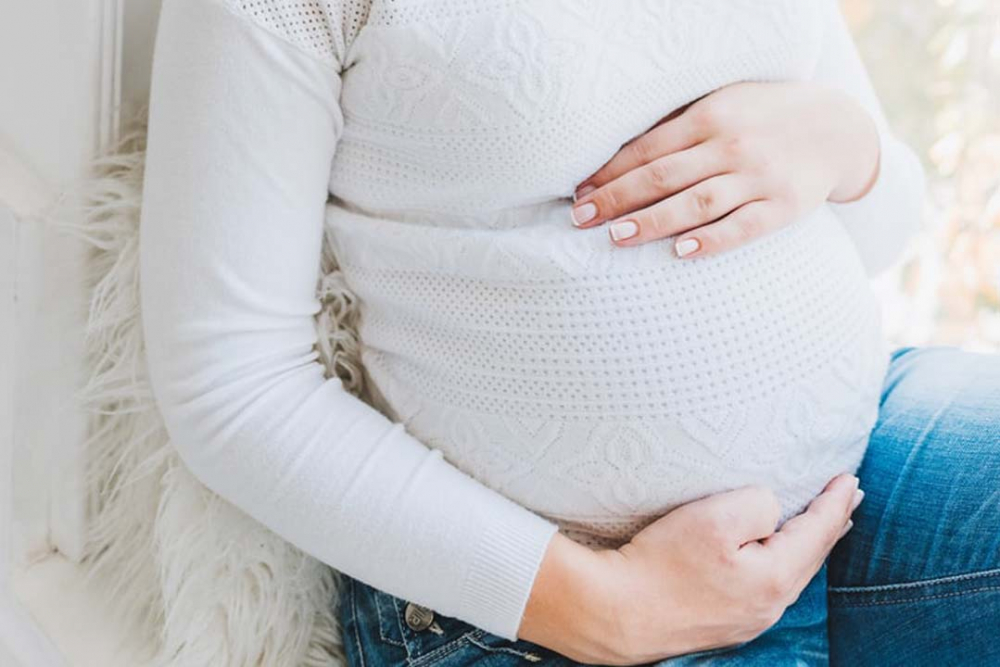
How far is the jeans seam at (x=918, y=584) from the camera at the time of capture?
0.87m

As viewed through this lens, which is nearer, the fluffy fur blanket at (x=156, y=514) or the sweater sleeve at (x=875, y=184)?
the fluffy fur blanket at (x=156, y=514)

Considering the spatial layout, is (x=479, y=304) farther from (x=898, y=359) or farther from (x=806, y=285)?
(x=898, y=359)

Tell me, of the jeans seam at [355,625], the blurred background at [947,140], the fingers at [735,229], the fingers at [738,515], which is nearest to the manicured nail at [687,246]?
the fingers at [735,229]

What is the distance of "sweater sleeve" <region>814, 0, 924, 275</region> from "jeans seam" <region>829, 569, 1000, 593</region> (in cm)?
36

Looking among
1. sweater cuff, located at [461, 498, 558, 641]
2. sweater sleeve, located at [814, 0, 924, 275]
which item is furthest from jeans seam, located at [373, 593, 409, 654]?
sweater sleeve, located at [814, 0, 924, 275]

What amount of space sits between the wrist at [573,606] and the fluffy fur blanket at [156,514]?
0.23 metres

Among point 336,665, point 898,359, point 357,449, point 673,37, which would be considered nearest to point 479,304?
point 357,449

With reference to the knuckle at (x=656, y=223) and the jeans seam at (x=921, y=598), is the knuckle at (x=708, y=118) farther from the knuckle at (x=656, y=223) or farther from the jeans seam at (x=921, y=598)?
the jeans seam at (x=921, y=598)

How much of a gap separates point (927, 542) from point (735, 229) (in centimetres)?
34

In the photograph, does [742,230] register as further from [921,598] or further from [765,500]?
[921,598]

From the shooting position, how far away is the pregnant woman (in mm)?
744

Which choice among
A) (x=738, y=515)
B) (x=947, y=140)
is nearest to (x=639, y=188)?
(x=738, y=515)

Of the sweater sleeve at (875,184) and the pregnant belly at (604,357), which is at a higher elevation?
the sweater sleeve at (875,184)

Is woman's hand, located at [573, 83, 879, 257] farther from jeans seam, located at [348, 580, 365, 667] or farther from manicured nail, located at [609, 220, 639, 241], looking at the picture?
jeans seam, located at [348, 580, 365, 667]
